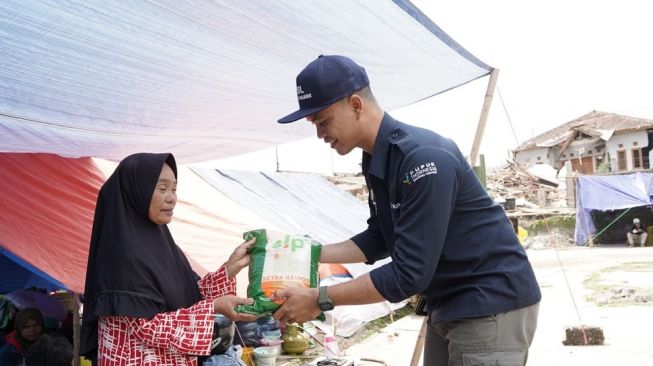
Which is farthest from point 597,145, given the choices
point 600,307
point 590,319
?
point 590,319

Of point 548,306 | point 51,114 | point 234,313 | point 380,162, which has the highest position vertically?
point 51,114

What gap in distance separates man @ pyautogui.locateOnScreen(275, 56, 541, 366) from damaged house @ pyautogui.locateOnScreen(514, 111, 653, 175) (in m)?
31.5

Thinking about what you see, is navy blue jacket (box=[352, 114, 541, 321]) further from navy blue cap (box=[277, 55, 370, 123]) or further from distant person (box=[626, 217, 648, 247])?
distant person (box=[626, 217, 648, 247])

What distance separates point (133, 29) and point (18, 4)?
19.0 inches

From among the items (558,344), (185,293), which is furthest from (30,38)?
(558,344)

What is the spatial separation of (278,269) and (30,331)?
3.18 m

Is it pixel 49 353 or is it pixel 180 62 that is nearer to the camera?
pixel 180 62

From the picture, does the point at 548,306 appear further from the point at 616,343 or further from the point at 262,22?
the point at 262,22

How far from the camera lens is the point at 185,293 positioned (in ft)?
8.20

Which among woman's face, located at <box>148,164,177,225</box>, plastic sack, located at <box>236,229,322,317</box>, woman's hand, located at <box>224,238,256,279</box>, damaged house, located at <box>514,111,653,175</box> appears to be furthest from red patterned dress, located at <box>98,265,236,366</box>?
damaged house, located at <box>514,111,653,175</box>

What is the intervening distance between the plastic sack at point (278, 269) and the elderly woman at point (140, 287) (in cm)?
7

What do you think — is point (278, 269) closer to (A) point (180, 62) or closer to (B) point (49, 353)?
(A) point (180, 62)

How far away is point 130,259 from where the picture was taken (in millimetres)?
2197

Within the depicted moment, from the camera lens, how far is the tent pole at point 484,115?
3.48 metres
